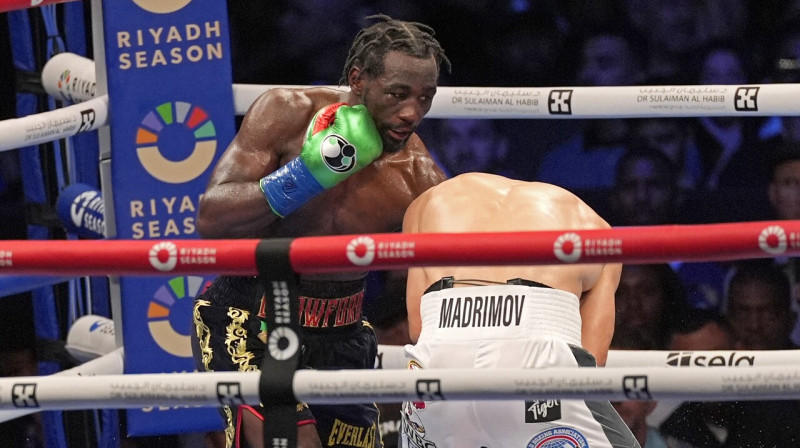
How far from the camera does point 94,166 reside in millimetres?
3566

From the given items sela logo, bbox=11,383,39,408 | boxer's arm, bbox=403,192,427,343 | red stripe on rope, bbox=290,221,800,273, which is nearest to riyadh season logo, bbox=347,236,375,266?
red stripe on rope, bbox=290,221,800,273

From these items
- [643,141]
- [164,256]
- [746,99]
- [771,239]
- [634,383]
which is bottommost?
[634,383]

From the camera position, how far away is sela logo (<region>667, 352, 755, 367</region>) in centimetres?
256

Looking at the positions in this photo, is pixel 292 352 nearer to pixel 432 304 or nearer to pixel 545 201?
pixel 432 304

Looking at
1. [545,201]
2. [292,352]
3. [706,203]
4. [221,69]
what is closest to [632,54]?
[706,203]

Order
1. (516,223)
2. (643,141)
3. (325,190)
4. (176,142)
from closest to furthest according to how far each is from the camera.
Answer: (516,223) → (325,190) → (176,142) → (643,141)

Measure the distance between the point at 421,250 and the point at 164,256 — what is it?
0.34 metres

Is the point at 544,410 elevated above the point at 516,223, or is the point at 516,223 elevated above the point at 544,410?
the point at 516,223

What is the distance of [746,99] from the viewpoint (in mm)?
2725

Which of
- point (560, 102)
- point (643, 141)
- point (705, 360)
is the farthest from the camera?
point (643, 141)

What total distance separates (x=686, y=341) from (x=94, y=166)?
71.0 inches

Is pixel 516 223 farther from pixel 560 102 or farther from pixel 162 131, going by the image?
pixel 162 131

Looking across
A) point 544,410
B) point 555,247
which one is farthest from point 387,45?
point 555,247

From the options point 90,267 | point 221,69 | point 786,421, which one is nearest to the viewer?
point 90,267
